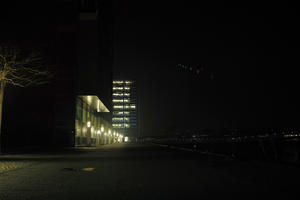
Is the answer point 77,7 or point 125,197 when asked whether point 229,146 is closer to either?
point 125,197

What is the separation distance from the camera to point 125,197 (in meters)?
6.07

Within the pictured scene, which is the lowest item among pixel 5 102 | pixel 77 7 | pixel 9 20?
pixel 5 102

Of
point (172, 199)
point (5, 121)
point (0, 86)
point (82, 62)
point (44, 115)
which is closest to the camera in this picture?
point (172, 199)

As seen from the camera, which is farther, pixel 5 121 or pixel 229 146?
pixel 5 121

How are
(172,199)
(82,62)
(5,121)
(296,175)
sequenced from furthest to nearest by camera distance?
(82,62), (5,121), (296,175), (172,199)

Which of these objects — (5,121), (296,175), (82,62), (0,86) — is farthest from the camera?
(82,62)

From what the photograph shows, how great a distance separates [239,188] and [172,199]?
204 centimetres

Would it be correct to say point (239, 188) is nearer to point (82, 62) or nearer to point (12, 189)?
point (12, 189)

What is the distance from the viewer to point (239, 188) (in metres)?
7.12

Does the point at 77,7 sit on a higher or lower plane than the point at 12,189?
higher

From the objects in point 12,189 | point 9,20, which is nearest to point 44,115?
point 9,20

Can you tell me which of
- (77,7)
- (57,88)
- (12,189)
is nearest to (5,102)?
(57,88)

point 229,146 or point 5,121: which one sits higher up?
point 5,121

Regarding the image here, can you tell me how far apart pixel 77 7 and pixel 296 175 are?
3715 cm
